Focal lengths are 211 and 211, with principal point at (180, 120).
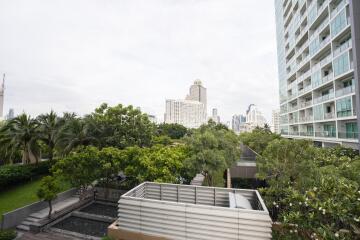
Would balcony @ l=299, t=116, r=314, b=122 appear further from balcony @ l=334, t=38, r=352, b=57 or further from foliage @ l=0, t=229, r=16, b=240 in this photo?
foliage @ l=0, t=229, r=16, b=240

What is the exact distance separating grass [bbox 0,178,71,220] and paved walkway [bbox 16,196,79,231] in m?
1.61

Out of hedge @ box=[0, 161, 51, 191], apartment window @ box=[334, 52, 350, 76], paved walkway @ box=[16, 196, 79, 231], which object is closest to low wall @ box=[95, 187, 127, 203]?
paved walkway @ box=[16, 196, 79, 231]

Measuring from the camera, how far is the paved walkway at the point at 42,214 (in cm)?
1277

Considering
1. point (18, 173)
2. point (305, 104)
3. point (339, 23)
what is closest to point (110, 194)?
point (18, 173)

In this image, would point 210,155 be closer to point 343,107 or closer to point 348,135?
point 348,135

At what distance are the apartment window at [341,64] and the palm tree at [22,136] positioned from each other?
1233 inches

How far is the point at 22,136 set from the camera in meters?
19.7

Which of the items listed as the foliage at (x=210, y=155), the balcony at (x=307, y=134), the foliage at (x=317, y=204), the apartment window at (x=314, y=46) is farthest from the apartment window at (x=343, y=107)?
the foliage at (x=210, y=155)

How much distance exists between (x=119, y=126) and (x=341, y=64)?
23.7m

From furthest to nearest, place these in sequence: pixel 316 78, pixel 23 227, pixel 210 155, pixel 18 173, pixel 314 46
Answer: pixel 314 46 < pixel 316 78 < pixel 18 173 < pixel 210 155 < pixel 23 227

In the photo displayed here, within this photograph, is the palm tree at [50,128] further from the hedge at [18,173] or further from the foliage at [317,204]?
the foliage at [317,204]

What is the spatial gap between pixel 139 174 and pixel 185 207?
6.44m

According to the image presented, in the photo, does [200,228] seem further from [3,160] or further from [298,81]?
[298,81]

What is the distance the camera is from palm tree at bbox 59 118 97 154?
65.5 feet
